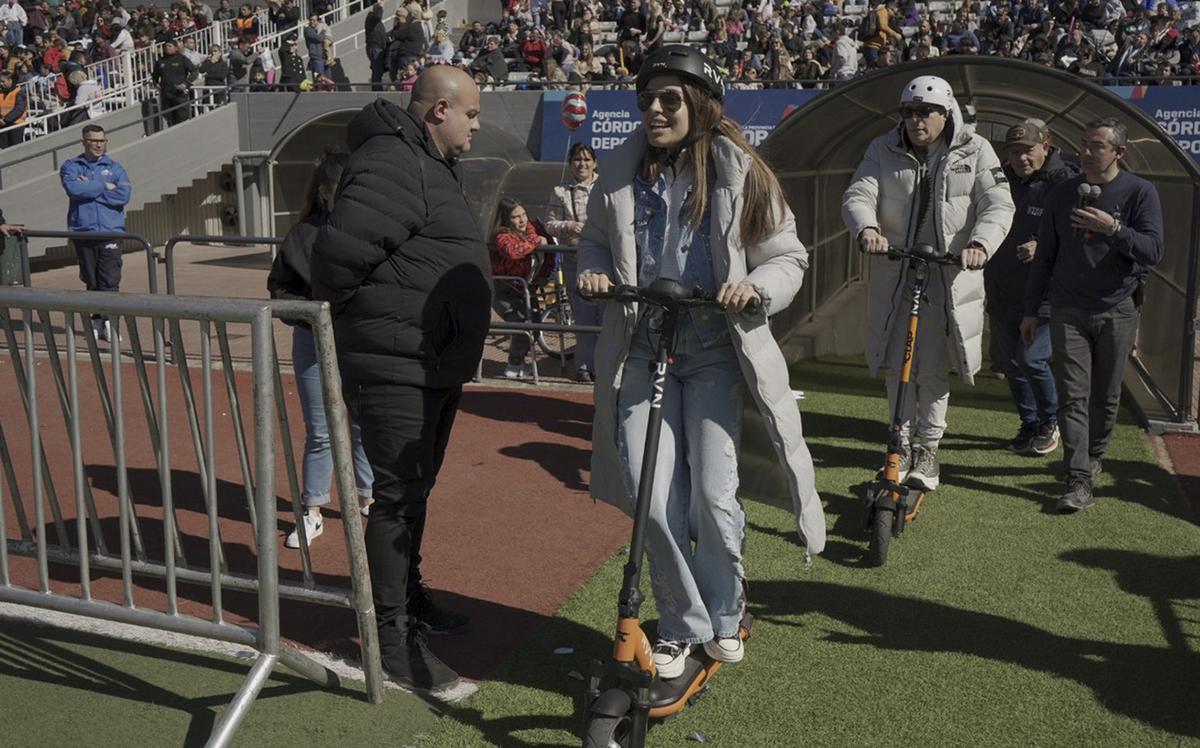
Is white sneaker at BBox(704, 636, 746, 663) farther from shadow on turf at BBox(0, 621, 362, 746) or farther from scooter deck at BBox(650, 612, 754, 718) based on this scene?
shadow on turf at BBox(0, 621, 362, 746)

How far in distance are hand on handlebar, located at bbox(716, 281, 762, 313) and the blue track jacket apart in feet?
33.0

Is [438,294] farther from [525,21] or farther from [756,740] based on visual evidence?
[525,21]

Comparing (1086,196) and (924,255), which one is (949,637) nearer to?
(924,255)

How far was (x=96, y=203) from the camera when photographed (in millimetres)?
12664

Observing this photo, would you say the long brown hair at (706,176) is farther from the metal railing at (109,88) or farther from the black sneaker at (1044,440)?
the metal railing at (109,88)

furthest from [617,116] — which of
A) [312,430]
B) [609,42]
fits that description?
[312,430]

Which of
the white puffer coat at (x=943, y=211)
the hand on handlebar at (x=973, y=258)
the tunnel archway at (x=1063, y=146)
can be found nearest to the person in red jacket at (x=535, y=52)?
the tunnel archway at (x=1063, y=146)

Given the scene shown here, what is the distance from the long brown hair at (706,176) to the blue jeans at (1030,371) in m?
4.04

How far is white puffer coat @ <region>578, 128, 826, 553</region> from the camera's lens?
4.01m

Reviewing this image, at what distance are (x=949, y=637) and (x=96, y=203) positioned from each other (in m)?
10.5

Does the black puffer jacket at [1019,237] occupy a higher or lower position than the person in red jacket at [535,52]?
lower

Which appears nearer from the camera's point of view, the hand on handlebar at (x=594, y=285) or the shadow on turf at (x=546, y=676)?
the hand on handlebar at (x=594, y=285)

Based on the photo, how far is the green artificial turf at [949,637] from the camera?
4.11m

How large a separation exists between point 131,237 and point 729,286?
8.30 meters
